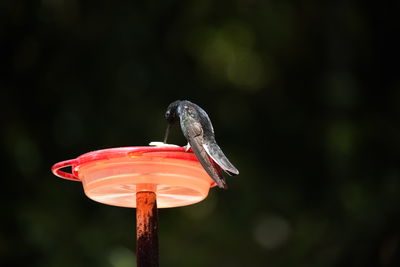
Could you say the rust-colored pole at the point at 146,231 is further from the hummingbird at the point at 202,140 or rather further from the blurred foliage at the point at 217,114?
the blurred foliage at the point at 217,114

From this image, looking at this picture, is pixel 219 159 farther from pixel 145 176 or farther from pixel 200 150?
pixel 145 176

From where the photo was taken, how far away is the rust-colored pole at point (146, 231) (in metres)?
2.22

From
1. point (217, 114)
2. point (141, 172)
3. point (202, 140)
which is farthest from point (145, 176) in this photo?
point (217, 114)

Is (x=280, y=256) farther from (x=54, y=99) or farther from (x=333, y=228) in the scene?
(x=54, y=99)

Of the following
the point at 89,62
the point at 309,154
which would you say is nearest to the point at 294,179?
the point at 309,154

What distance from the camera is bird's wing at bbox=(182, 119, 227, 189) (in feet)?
7.33

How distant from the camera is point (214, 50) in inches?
324

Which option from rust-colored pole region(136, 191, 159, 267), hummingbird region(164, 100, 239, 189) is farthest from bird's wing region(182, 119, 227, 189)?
rust-colored pole region(136, 191, 159, 267)

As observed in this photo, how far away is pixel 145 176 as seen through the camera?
2.29 metres

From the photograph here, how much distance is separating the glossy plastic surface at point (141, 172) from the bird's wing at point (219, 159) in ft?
0.19

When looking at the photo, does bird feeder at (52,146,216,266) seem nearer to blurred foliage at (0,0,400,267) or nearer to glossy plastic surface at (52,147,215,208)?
glossy plastic surface at (52,147,215,208)

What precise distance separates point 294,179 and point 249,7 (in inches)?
→ 71.9

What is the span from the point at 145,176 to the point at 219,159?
238 mm

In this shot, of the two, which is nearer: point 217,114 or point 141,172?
point 141,172
